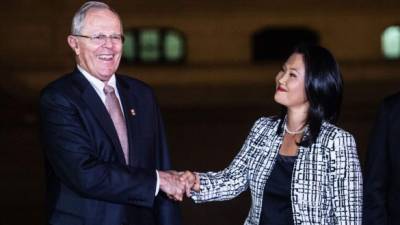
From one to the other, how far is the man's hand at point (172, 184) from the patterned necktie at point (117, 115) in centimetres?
18

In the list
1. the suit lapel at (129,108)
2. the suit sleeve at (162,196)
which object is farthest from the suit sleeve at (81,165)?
the suit sleeve at (162,196)

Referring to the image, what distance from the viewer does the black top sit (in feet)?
12.6

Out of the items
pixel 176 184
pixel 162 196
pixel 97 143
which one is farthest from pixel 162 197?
pixel 97 143

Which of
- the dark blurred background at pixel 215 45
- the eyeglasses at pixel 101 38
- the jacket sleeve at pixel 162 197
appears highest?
the eyeglasses at pixel 101 38

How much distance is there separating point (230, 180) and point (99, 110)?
2.48ft

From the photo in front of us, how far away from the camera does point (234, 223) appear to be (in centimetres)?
804

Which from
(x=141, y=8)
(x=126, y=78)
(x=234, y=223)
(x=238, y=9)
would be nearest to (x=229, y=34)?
(x=238, y=9)

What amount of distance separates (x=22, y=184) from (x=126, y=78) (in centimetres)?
634

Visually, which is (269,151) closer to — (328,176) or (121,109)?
(328,176)

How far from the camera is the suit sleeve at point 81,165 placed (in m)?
3.67

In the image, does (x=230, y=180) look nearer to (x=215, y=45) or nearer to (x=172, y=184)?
(x=172, y=184)

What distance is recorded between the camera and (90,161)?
3.68 meters

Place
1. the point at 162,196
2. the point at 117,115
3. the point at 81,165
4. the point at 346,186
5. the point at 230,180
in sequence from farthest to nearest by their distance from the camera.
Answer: the point at 230,180 < the point at 162,196 < the point at 117,115 < the point at 346,186 < the point at 81,165

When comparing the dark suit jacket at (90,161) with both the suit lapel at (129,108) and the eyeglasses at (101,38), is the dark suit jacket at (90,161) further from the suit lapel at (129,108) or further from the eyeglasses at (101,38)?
the eyeglasses at (101,38)
